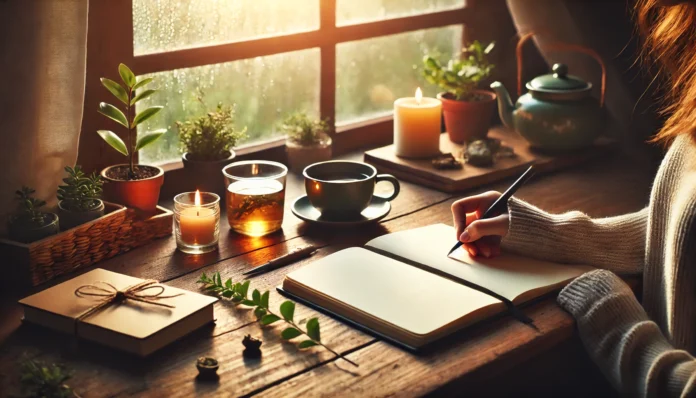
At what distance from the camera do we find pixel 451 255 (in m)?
1.40

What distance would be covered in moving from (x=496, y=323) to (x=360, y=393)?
28cm

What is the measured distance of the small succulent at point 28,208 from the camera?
132cm

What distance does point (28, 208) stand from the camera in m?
1.32

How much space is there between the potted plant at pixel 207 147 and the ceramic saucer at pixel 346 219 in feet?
0.56

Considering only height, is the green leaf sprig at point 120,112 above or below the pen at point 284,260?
above

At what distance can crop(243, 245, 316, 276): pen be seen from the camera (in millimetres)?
1377

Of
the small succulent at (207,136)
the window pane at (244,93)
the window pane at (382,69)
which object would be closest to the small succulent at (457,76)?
the window pane at (382,69)

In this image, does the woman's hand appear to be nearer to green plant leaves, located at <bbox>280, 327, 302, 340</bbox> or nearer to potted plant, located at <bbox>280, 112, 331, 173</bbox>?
green plant leaves, located at <bbox>280, 327, 302, 340</bbox>

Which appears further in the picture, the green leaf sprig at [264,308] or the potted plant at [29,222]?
the potted plant at [29,222]

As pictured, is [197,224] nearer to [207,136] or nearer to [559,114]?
[207,136]

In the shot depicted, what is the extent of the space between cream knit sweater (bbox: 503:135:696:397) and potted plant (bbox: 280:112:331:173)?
0.59 meters

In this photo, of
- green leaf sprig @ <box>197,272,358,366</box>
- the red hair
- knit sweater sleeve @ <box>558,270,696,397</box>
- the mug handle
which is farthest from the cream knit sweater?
green leaf sprig @ <box>197,272,358,366</box>

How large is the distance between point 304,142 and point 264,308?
0.71 metres

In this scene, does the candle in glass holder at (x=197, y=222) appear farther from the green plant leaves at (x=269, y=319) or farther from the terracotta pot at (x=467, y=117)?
the terracotta pot at (x=467, y=117)
